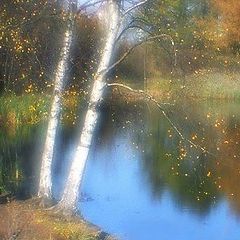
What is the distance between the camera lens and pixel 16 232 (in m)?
8.71

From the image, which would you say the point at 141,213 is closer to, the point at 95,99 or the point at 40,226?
the point at 95,99

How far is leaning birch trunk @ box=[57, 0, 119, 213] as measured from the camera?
10.8 meters

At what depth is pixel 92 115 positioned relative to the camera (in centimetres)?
1078

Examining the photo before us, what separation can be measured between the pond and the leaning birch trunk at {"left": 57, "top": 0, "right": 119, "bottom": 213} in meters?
1.09

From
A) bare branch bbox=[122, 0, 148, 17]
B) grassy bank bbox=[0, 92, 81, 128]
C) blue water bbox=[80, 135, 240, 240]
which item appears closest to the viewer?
bare branch bbox=[122, 0, 148, 17]

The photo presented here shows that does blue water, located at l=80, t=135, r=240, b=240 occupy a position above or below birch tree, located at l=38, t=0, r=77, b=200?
below

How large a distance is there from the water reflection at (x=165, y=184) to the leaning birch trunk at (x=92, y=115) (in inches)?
48.1

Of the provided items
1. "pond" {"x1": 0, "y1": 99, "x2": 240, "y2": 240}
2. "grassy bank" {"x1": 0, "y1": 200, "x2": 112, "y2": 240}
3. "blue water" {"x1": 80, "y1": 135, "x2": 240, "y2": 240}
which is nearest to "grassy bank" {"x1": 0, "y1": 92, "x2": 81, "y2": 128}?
"pond" {"x1": 0, "y1": 99, "x2": 240, "y2": 240}

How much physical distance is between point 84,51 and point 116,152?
4645 millimetres

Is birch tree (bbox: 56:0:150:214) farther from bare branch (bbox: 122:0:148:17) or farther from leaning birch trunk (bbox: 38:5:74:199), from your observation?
leaning birch trunk (bbox: 38:5:74:199)

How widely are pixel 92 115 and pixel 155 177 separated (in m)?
5.77

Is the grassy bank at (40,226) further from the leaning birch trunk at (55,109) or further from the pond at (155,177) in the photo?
the pond at (155,177)

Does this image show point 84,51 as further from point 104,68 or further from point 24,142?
point 24,142

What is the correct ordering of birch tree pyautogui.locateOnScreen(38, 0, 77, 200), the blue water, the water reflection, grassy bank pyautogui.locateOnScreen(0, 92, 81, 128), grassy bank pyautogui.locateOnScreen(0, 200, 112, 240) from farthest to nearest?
1. grassy bank pyautogui.locateOnScreen(0, 92, 81, 128)
2. the water reflection
3. the blue water
4. birch tree pyautogui.locateOnScreen(38, 0, 77, 200)
5. grassy bank pyautogui.locateOnScreen(0, 200, 112, 240)
